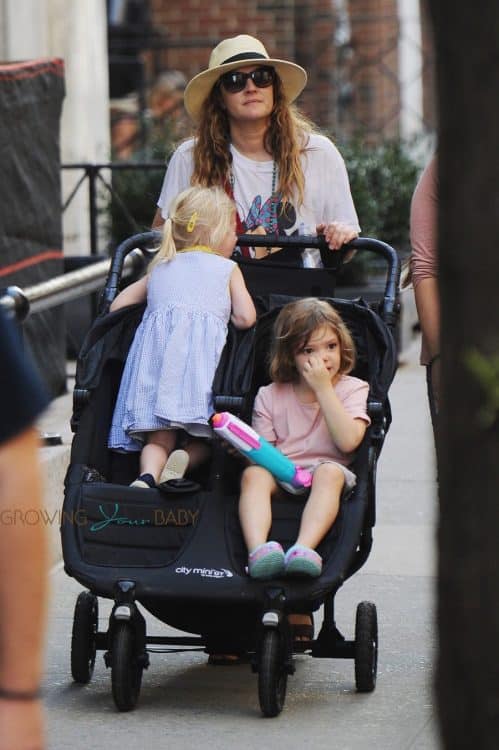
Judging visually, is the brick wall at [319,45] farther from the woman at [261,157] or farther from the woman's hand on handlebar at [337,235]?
the woman's hand on handlebar at [337,235]

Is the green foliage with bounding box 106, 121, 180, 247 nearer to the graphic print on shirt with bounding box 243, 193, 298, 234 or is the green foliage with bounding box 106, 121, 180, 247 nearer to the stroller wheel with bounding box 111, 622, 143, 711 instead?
the graphic print on shirt with bounding box 243, 193, 298, 234

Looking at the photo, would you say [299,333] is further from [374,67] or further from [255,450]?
[374,67]

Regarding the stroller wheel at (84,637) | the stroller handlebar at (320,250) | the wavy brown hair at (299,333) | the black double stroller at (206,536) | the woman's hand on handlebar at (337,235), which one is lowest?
the stroller wheel at (84,637)

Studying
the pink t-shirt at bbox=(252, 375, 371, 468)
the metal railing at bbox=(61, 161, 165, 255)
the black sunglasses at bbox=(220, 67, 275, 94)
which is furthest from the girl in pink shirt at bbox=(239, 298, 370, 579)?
the metal railing at bbox=(61, 161, 165, 255)

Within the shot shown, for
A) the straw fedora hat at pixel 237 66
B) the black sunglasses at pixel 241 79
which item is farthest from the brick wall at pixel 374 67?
the black sunglasses at pixel 241 79

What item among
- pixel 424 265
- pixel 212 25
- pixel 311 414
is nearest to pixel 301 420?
pixel 311 414

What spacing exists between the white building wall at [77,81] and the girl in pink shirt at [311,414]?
250 inches

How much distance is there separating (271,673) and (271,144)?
1.84 meters

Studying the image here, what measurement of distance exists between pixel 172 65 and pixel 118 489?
12138 mm

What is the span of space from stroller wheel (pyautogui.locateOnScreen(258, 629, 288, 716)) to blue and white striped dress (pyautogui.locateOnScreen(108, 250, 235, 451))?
2.42 ft

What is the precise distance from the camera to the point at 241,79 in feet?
18.0

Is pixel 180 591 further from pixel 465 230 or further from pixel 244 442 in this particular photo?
pixel 465 230

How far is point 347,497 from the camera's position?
15.5ft

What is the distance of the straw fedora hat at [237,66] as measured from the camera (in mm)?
5500
